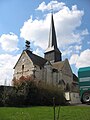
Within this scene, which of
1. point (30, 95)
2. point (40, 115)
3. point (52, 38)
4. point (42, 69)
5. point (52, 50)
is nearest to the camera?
point (40, 115)

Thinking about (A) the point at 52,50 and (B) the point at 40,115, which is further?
(A) the point at 52,50

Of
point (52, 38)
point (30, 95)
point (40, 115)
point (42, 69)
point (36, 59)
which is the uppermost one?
point (52, 38)

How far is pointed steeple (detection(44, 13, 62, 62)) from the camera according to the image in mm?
60878

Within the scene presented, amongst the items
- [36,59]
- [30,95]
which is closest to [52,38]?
[36,59]

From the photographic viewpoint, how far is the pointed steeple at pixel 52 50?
60878 millimetres

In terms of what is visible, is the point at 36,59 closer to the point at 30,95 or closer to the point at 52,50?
the point at 52,50

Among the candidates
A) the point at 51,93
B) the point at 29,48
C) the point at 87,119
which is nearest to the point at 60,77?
the point at 29,48

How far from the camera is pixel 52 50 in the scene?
6153 cm

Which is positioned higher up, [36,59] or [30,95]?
[36,59]

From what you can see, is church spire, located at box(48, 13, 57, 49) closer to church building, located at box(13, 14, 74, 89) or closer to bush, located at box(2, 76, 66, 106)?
church building, located at box(13, 14, 74, 89)

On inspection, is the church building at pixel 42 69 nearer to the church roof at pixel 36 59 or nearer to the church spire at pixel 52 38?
the church roof at pixel 36 59

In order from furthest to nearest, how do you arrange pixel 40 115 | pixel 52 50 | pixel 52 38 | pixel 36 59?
pixel 52 38 → pixel 52 50 → pixel 36 59 → pixel 40 115

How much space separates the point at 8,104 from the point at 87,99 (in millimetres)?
7559

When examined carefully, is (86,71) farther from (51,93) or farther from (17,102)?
(17,102)
